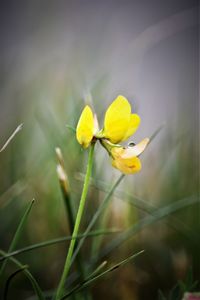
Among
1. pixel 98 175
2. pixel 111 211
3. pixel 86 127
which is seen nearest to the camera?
pixel 86 127

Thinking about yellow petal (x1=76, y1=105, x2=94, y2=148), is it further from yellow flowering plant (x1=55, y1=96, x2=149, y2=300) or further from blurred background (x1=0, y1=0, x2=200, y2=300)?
blurred background (x1=0, y1=0, x2=200, y2=300)

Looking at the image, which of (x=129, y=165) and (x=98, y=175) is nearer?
(x=129, y=165)

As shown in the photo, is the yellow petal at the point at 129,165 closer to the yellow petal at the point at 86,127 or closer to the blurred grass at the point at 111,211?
the yellow petal at the point at 86,127

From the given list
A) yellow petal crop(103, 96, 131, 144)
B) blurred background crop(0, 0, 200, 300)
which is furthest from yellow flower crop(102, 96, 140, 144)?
blurred background crop(0, 0, 200, 300)

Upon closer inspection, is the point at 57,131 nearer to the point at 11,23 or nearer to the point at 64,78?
the point at 64,78

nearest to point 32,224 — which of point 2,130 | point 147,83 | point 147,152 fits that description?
point 2,130

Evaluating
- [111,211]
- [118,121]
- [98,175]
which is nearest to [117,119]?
[118,121]

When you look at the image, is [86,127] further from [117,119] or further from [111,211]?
[111,211]
